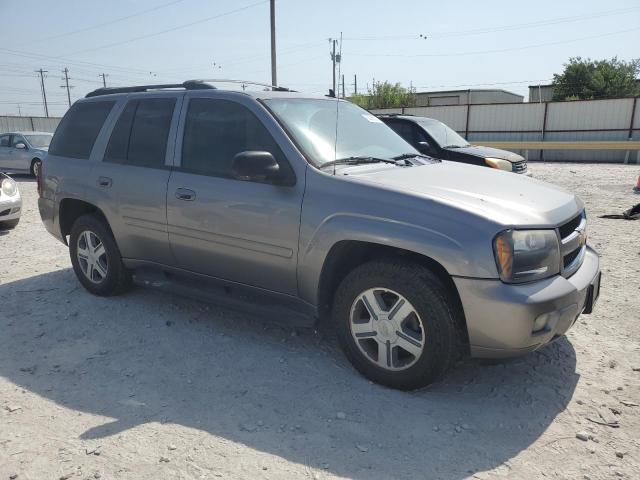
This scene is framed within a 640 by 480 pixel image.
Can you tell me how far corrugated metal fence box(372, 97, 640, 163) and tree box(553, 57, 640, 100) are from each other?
21014mm

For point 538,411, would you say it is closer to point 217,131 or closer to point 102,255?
point 217,131

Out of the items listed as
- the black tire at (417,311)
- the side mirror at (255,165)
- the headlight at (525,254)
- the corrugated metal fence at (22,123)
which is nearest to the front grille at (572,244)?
the headlight at (525,254)

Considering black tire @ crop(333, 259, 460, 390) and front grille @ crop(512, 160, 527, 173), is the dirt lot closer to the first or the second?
black tire @ crop(333, 259, 460, 390)

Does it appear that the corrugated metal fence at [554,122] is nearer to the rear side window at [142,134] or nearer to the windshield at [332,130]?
the windshield at [332,130]

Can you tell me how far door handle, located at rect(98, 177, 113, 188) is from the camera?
457cm

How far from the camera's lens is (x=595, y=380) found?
337cm

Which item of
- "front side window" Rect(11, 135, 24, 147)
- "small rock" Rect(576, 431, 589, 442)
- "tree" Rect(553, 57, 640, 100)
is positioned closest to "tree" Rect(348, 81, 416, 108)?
"tree" Rect(553, 57, 640, 100)

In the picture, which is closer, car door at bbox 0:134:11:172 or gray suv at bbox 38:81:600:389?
gray suv at bbox 38:81:600:389

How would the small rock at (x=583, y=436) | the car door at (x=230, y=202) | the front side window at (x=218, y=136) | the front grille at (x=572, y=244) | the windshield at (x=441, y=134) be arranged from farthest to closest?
the windshield at (x=441, y=134) < the front side window at (x=218, y=136) < the car door at (x=230, y=202) < the front grille at (x=572, y=244) < the small rock at (x=583, y=436)

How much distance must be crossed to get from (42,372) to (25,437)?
810mm

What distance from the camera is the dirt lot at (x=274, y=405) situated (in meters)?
2.61

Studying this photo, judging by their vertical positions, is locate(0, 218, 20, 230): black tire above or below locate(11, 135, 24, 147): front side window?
below

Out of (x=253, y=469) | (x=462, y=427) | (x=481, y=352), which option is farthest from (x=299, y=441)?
(x=481, y=352)

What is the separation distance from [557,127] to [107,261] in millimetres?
23004
